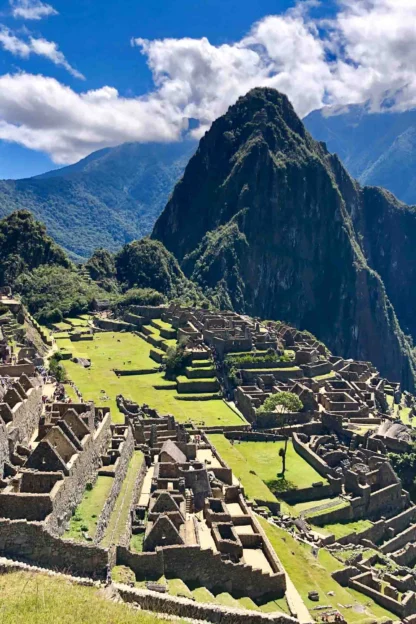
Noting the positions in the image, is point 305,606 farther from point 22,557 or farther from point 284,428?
point 284,428

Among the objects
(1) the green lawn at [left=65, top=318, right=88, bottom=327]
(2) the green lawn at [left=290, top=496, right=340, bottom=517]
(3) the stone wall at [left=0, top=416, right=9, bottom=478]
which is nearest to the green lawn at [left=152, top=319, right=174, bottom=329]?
(1) the green lawn at [left=65, top=318, right=88, bottom=327]

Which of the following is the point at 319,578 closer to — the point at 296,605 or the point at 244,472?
the point at 296,605

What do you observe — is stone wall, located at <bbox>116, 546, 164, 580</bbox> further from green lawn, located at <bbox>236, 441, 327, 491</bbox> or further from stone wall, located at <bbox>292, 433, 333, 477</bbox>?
stone wall, located at <bbox>292, 433, 333, 477</bbox>

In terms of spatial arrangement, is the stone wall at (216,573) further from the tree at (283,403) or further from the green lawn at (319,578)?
the tree at (283,403)

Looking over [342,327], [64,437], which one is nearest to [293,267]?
[342,327]

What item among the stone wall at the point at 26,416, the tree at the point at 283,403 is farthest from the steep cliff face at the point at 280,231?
the stone wall at the point at 26,416

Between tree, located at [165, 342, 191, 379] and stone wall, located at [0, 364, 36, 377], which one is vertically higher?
stone wall, located at [0, 364, 36, 377]
